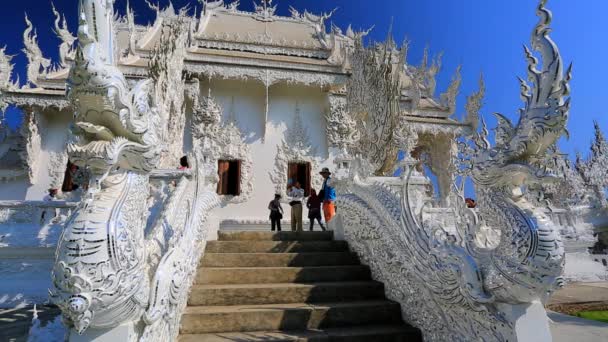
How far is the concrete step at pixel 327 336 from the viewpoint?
7.44ft

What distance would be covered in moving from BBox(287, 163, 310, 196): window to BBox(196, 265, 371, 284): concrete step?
5621 mm

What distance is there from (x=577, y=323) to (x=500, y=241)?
1838 millimetres

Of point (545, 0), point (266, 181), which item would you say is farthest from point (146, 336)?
point (266, 181)

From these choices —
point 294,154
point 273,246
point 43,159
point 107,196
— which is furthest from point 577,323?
point 43,159

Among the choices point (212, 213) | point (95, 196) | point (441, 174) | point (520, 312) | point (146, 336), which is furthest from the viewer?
point (441, 174)

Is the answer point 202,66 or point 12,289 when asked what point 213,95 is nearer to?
point 202,66

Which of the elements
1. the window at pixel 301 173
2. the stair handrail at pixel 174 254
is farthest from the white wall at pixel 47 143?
the stair handrail at pixel 174 254

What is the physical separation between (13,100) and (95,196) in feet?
29.9

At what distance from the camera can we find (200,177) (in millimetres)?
3385

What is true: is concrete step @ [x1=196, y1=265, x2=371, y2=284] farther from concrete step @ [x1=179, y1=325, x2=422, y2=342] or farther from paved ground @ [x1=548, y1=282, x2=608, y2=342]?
paved ground @ [x1=548, y1=282, x2=608, y2=342]

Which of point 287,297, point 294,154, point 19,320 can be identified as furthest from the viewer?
point 294,154

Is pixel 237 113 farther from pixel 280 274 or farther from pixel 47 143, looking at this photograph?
pixel 280 274

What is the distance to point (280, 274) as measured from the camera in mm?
3164

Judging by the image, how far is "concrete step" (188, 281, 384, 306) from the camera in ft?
8.94
